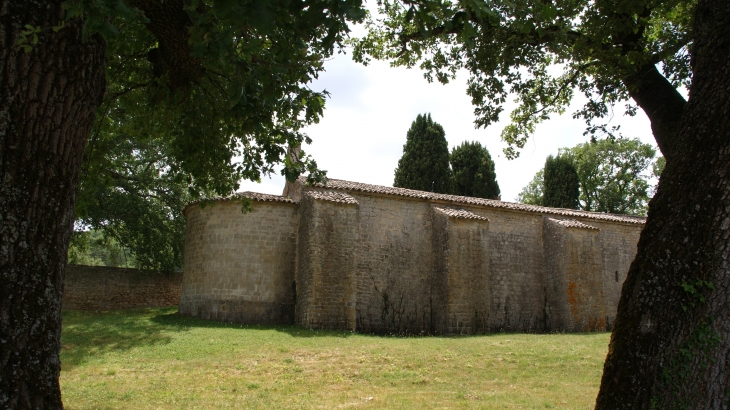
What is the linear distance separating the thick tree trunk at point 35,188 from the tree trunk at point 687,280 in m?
3.83

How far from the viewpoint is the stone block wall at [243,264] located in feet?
52.4

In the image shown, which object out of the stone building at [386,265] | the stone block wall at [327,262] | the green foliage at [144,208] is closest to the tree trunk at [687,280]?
the stone block wall at [327,262]

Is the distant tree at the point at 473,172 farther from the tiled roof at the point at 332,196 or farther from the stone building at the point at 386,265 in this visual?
the tiled roof at the point at 332,196

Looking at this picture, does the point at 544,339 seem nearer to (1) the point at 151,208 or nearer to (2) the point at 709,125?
(2) the point at 709,125

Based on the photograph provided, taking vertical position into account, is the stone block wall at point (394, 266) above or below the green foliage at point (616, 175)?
below

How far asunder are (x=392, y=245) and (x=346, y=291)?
2.92 metres

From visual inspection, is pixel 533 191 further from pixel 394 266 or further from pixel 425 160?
pixel 394 266

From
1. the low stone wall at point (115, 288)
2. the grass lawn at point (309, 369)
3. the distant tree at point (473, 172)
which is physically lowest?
the grass lawn at point (309, 369)

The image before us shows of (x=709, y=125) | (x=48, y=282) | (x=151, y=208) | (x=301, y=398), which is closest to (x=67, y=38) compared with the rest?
(x=48, y=282)

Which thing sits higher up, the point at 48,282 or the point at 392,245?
the point at 392,245

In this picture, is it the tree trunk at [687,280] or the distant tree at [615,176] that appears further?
the distant tree at [615,176]

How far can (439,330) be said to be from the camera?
54.2 ft

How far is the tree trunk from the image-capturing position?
346 cm

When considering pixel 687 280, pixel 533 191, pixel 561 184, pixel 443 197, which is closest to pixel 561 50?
pixel 687 280
